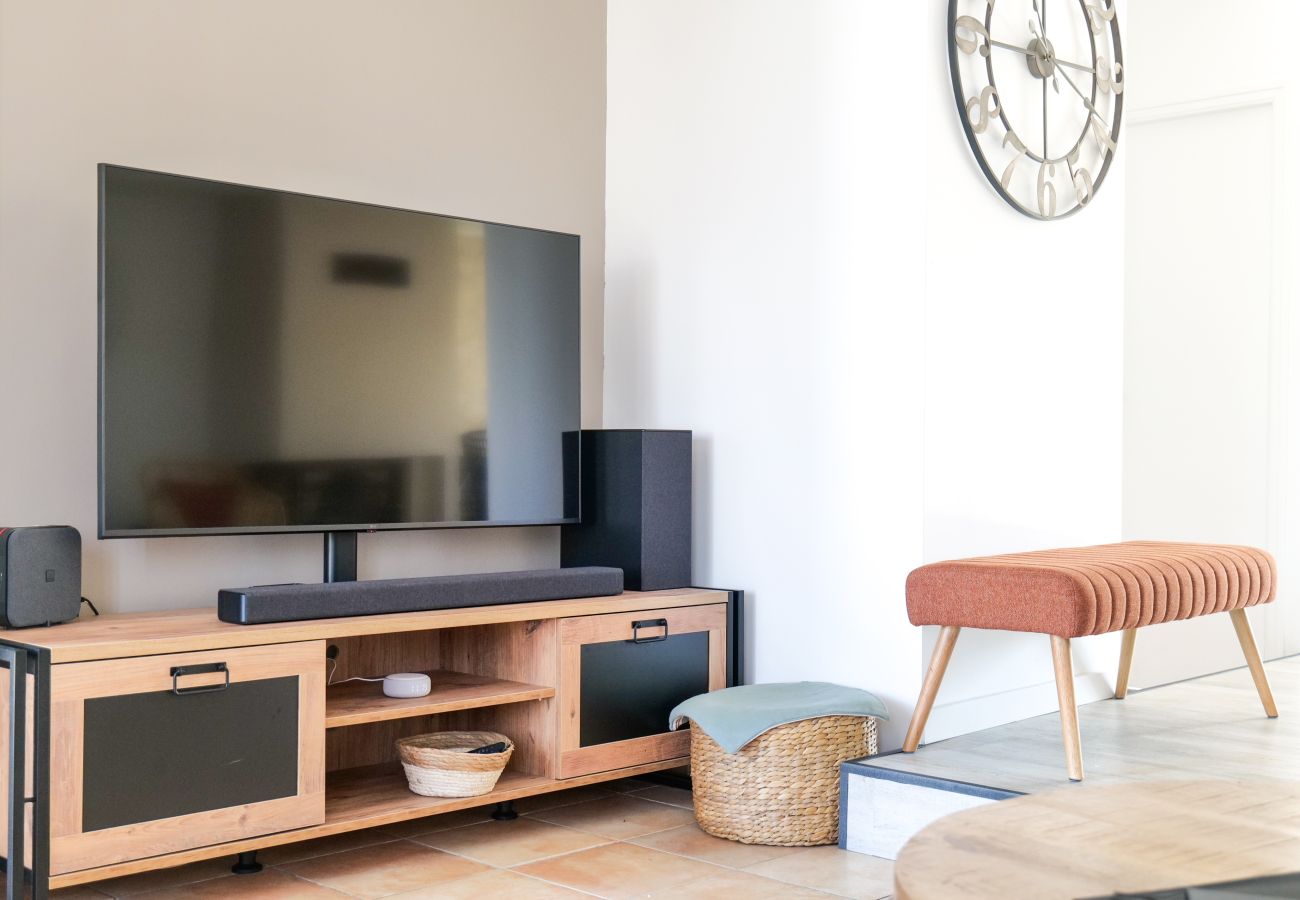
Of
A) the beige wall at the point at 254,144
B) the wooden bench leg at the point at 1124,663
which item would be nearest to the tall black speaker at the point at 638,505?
the beige wall at the point at 254,144

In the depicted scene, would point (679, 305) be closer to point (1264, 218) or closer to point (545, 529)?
point (545, 529)

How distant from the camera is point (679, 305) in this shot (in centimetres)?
381

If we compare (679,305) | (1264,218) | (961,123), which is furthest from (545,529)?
(1264,218)

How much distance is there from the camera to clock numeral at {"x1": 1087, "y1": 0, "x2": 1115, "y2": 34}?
149 inches

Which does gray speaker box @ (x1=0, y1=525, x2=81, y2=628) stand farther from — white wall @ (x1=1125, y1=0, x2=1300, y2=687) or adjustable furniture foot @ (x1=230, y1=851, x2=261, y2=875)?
white wall @ (x1=1125, y1=0, x2=1300, y2=687)

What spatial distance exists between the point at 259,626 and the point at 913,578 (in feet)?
4.62

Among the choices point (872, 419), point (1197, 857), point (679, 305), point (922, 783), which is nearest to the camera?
point (1197, 857)

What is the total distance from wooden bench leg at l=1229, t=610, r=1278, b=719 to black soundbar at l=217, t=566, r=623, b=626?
165 cm

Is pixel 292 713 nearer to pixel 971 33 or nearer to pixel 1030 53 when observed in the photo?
pixel 971 33

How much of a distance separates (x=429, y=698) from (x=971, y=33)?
211 centimetres

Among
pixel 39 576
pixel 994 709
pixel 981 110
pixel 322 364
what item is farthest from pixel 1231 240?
pixel 39 576

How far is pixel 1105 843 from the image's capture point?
143 centimetres

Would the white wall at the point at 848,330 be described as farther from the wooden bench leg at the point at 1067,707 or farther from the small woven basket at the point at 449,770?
the small woven basket at the point at 449,770

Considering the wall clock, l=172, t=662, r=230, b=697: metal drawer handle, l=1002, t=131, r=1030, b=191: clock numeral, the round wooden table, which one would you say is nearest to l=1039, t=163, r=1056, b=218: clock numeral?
the wall clock
